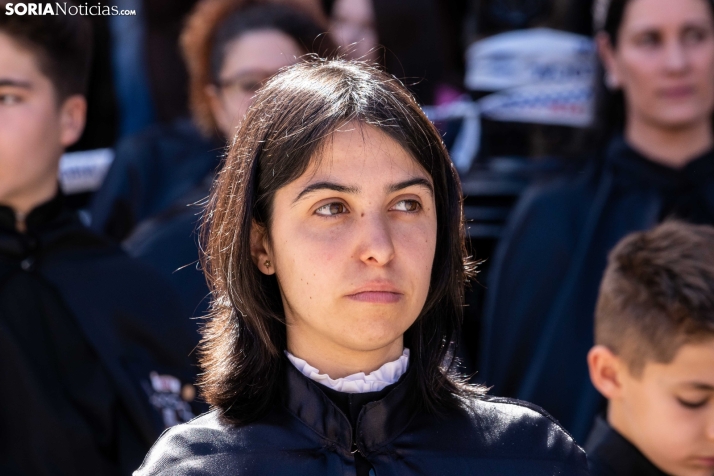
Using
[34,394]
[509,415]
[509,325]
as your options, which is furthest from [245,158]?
[509,325]

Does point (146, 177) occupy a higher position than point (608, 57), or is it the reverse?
point (608, 57)

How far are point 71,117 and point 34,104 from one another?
168 mm

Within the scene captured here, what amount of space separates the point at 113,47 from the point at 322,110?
10.7 ft

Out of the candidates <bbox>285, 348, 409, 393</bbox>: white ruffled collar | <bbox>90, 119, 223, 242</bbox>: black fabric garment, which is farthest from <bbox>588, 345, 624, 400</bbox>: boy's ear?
<bbox>90, 119, 223, 242</bbox>: black fabric garment

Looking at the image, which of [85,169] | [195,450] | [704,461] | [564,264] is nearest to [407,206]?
[195,450]

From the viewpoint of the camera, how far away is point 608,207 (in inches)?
165

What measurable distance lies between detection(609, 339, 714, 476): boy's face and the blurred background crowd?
91 centimetres

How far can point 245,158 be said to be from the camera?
7.63 ft

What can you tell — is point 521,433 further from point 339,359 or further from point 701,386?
point 701,386

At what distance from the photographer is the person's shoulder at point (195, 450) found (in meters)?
2.12

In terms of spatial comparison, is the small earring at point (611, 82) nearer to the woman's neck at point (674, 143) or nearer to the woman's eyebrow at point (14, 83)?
the woman's neck at point (674, 143)

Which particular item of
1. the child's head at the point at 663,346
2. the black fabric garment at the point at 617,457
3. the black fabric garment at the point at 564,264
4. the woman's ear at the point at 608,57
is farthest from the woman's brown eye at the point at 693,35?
the black fabric garment at the point at 617,457

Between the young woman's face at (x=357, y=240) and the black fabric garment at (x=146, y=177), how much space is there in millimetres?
2508

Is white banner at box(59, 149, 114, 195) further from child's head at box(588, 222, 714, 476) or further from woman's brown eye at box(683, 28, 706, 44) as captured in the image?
child's head at box(588, 222, 714, 476)
